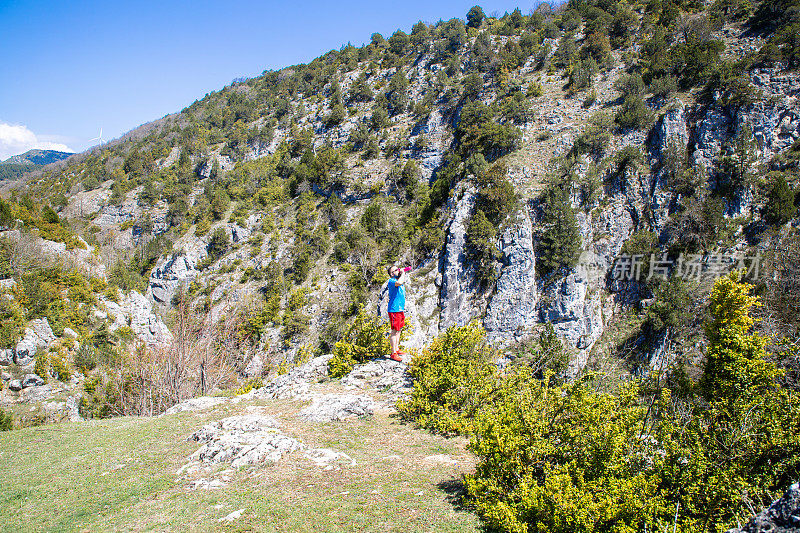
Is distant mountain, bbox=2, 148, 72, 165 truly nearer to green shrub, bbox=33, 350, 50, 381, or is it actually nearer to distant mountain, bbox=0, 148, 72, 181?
distant mountain, bbox=0, 148, 72, 181

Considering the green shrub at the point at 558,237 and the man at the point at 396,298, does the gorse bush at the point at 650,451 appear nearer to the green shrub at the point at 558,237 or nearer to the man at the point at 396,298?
the man at the point at 396,298

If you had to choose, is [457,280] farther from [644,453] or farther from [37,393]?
[37,393]

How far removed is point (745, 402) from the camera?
134 inches

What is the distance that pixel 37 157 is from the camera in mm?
116562

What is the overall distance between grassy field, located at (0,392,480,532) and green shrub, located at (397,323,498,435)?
12.5 inches

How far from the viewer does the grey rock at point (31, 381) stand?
67.3ft

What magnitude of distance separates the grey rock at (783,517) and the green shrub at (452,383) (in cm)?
416

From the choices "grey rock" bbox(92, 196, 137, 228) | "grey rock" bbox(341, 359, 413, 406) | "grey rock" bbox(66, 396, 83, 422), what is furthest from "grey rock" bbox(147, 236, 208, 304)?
"grey rock" bbox(341, 359, 413, 406)

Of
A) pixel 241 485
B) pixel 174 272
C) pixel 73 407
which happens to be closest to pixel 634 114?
pixel 241 485

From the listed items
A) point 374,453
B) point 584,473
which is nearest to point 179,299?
point 374,453

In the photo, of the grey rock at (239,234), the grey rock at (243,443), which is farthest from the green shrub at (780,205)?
the grey rock at (239,234)

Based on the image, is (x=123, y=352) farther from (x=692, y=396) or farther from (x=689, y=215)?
(x=689, y=215)

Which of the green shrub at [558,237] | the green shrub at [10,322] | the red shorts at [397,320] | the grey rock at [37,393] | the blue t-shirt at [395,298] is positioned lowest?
the grey rock at [37,393]

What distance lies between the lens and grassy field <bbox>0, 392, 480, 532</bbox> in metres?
4.09
